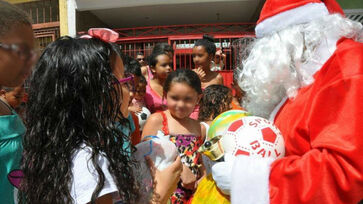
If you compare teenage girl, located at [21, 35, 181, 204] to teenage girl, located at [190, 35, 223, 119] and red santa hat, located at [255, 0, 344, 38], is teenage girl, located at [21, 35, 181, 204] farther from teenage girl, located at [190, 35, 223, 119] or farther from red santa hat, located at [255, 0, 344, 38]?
teenage girl, located at [190, 35, 223, 119]

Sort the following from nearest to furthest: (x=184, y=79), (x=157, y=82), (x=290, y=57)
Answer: (x=290, y=57)
(x=184, y=79)
(x=157, y=82)

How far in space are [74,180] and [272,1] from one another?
1.59m

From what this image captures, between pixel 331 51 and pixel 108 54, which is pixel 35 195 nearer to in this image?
pixel 108 54

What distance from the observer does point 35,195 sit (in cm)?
124

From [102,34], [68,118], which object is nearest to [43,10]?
[102,34]

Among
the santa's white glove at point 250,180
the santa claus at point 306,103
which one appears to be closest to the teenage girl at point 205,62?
the santa claus at point 306,103

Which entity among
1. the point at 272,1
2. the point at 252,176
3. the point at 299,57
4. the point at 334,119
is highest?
the point at 272,1

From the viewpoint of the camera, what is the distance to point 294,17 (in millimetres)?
1806

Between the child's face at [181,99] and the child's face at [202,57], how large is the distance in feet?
7.10

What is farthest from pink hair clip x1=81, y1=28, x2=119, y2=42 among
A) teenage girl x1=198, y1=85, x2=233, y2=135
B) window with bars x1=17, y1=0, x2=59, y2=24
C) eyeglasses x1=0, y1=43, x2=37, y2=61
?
window with bars x1=17, y1=0, x2=59, y2=24

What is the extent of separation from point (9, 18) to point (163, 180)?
97cm

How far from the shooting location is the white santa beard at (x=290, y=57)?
5.35ft

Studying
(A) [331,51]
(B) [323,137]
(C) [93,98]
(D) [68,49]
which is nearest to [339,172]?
(B) [323,137]

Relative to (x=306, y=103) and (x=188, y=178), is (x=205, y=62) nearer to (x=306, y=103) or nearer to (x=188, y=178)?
(x=188, y=178)
